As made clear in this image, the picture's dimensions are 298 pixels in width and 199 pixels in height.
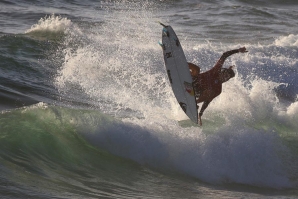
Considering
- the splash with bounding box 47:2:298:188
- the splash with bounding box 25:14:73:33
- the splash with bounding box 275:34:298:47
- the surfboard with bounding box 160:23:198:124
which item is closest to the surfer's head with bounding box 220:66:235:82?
the surfboard with bounding box 160:23:198:124

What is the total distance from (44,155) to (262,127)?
479cm

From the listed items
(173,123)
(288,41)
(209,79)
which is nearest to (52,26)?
(288,41)

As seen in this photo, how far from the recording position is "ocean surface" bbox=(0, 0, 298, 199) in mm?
9117

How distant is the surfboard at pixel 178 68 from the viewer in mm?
10344

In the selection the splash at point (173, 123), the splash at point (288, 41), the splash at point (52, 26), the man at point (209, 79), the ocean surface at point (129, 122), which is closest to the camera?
the ocean surface at point (129, 122)

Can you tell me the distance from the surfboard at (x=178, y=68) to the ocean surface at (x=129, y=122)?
560mm

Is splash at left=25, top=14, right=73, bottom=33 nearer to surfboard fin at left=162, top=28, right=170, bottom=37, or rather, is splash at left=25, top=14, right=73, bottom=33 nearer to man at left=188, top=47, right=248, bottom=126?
surfboard fin at left=162, top=28, right=170, bottom=37

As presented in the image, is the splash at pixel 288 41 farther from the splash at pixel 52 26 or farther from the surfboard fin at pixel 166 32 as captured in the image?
the surfboard fin at pixel 166 32

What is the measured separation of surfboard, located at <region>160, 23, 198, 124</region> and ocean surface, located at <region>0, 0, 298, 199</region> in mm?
560

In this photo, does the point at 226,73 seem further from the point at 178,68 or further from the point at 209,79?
the point at 178,68

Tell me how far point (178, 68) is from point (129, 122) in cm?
129

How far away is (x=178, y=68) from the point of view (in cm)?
1046

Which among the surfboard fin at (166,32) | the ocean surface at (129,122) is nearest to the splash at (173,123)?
the ocean surface at (129,122)

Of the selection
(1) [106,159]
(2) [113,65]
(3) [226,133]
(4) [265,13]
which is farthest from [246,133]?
(4) [265,13]
